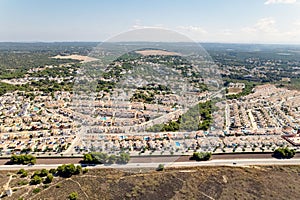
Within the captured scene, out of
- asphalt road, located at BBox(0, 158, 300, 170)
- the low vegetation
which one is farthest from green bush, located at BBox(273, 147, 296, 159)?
the low vegetation

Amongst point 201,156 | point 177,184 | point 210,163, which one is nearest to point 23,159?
point 177,184

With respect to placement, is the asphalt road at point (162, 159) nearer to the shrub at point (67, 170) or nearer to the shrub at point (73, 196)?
the shrub at point (67, 170)

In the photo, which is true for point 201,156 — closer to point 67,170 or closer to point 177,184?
point 177,184

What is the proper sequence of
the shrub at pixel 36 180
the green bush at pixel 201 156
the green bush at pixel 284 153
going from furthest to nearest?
the green bush at pixel 284 153 → the green bush at pixel 201 156 → the shrub at pixel 36 180

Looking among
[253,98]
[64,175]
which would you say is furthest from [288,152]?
[253,98]

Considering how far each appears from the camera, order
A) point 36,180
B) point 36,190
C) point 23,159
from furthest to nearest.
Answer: point 23,159
point 36,180
point 36,190

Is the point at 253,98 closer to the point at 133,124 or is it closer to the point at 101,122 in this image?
the point at 133,124

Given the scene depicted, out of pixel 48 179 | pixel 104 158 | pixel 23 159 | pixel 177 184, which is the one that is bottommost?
pixel 177 184

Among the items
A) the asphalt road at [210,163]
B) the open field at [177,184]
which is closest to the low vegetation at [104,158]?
the asphalt road at [210,163]
